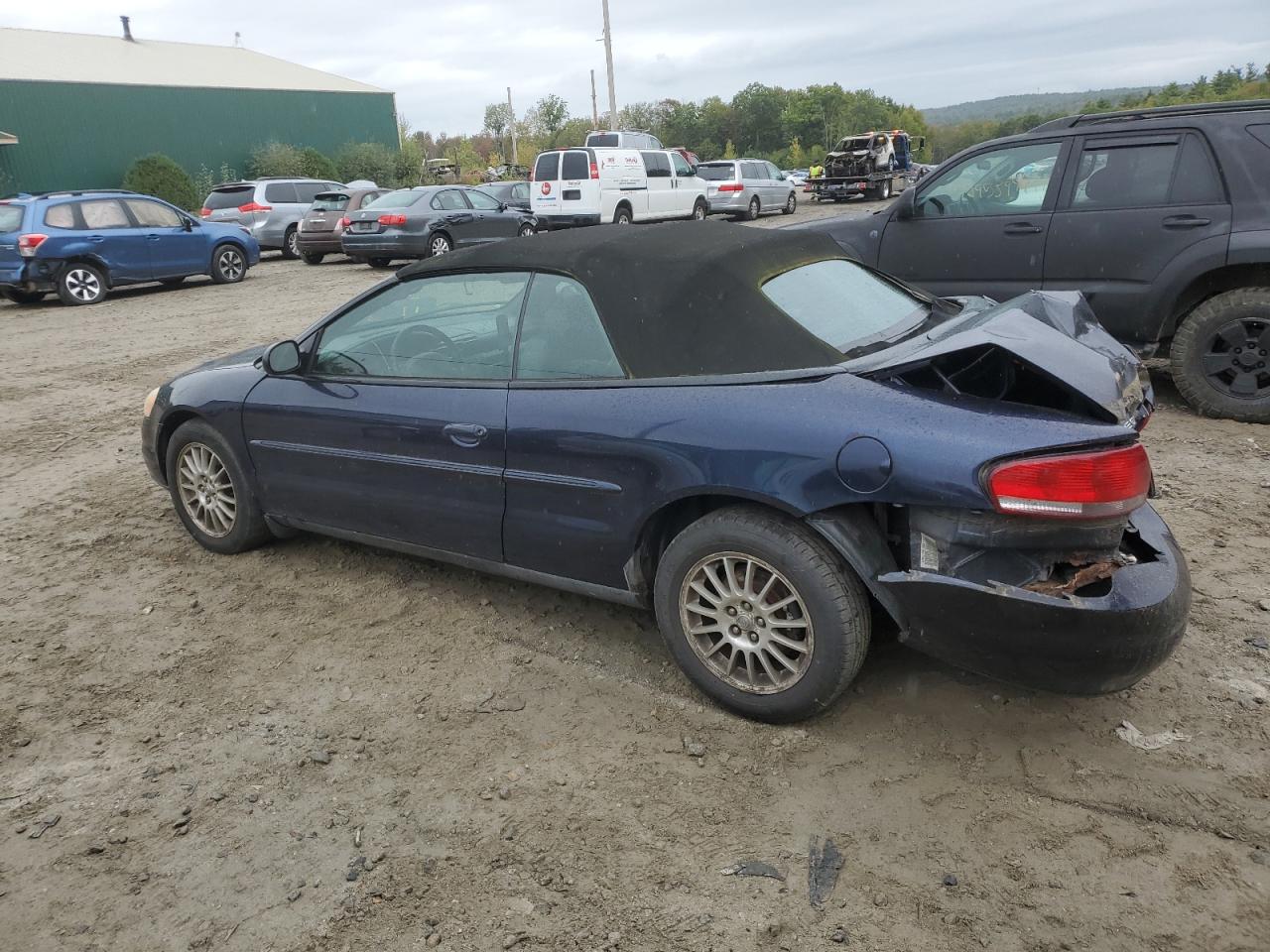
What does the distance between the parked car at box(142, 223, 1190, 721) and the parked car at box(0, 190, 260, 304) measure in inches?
461

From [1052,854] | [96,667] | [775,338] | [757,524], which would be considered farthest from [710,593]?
[96,667]

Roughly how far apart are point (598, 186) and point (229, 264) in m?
7.98

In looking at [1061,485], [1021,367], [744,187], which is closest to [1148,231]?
[1021,367]

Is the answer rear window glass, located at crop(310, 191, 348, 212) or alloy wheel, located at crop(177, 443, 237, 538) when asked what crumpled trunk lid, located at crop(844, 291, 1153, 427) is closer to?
alloy wheel, located at crop(177, 443, 237, 538)

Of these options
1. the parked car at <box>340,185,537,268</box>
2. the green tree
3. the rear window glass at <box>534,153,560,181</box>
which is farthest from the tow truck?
the green tree

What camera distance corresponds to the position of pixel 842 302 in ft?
11.4

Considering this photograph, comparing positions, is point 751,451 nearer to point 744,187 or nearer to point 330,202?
point 330,202

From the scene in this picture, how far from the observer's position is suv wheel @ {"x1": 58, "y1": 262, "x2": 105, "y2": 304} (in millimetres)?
13914

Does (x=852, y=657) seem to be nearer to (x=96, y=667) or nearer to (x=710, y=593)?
(x=710, y=593)

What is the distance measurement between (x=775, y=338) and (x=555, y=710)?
57.9 inches

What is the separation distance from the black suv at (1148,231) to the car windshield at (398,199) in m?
12.2

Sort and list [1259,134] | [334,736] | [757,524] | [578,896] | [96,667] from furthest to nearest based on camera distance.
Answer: [1259,134], [96,667], [334,736], [757,524], [578,896]

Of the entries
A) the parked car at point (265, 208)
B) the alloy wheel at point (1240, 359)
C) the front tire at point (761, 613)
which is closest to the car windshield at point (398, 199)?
the parked car at point (265, 208)

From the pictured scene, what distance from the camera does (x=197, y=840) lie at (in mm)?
2693
